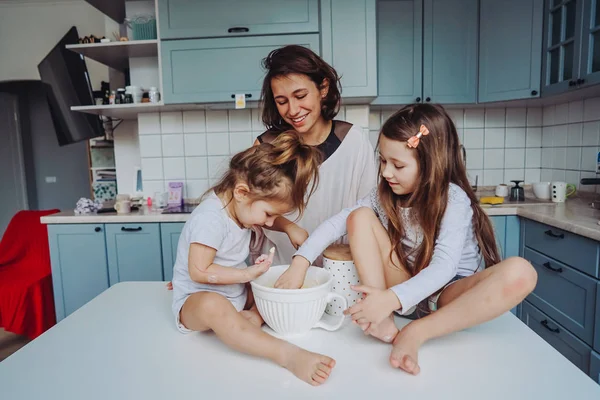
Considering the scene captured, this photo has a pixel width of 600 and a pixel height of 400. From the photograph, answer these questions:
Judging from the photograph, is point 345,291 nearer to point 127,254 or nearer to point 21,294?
point 127,254

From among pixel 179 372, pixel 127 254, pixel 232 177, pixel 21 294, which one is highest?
pixel 232 177

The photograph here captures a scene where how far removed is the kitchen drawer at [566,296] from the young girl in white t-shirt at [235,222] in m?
1.35

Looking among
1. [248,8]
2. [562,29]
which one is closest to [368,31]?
[248,8]

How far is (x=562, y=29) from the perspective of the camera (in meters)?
2.17

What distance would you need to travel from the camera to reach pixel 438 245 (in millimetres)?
928

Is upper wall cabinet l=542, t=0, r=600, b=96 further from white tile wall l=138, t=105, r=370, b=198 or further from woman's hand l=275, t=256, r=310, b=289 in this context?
woman's hand l=275, t=256, r=310, b=289

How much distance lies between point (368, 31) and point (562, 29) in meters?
1.00

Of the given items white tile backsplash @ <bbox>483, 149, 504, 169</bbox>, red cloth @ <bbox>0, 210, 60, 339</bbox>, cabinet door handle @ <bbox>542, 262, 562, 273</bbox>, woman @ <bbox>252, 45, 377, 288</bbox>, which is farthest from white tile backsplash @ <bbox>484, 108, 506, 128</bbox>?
red cloth @ <bbox>0, 210, 60, 339</bbox>

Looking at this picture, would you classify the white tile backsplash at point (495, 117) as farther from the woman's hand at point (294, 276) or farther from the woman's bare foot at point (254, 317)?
the woman's bare foot at point (254, 317)

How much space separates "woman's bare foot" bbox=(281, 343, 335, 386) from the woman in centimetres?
64

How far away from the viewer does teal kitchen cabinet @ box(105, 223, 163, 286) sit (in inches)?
92.5

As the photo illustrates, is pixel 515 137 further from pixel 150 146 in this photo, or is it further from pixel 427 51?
pixel 150 146

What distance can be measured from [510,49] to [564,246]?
4.10 ft

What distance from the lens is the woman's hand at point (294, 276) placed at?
876 mm
